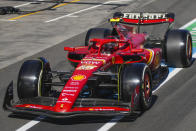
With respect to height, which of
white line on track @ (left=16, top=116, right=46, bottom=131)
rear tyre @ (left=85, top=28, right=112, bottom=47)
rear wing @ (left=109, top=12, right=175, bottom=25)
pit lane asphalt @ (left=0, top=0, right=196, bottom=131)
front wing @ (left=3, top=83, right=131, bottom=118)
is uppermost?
rear wing @ (left=109, top=12, right=175, bottom=25)

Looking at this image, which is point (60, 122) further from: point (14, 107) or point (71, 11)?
point (71, 11)

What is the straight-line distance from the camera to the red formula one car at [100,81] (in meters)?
10.0

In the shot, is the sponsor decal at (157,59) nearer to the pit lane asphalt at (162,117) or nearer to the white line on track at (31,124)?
the pit lane asphalt at (162,117)

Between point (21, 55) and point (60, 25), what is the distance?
20.6 ft

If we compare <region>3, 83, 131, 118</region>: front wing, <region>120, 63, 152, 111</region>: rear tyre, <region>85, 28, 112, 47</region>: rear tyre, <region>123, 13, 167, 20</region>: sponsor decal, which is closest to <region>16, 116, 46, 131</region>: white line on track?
<region>3, 83, 131, 118</region>: front wing

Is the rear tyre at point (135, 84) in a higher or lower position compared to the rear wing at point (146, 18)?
lower

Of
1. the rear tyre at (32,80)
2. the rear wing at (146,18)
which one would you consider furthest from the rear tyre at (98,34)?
the rear tyre at (32,80)

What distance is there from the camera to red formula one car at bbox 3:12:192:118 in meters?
10.0

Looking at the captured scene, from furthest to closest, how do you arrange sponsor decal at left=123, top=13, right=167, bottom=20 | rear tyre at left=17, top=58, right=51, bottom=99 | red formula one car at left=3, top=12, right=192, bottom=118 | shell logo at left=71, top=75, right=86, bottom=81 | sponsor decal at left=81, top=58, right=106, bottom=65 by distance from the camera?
sponsor decal at left=123, top=13, right=167, bottom=20
sponsor decal at left=81, top=58, right=106, bottom=65
rear tyre at left=17, top=58, right=51, bottom=99
shell logo at left=71, top=75, right=86, bottom=81
red formula one car at left=3, top=12, right=192, bottom=118

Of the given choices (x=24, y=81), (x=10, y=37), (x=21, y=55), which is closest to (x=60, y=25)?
(x=10, y=37)

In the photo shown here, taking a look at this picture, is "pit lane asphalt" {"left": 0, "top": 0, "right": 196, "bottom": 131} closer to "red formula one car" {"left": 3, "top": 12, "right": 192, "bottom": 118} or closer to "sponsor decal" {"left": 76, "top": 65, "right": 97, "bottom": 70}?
"red formula one car" {"left": 3, "top": 12, "right": 192, "bottom": 118}

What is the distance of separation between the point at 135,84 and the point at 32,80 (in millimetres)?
2524

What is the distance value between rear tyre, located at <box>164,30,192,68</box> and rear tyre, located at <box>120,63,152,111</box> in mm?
3439

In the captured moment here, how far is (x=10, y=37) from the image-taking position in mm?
21188
